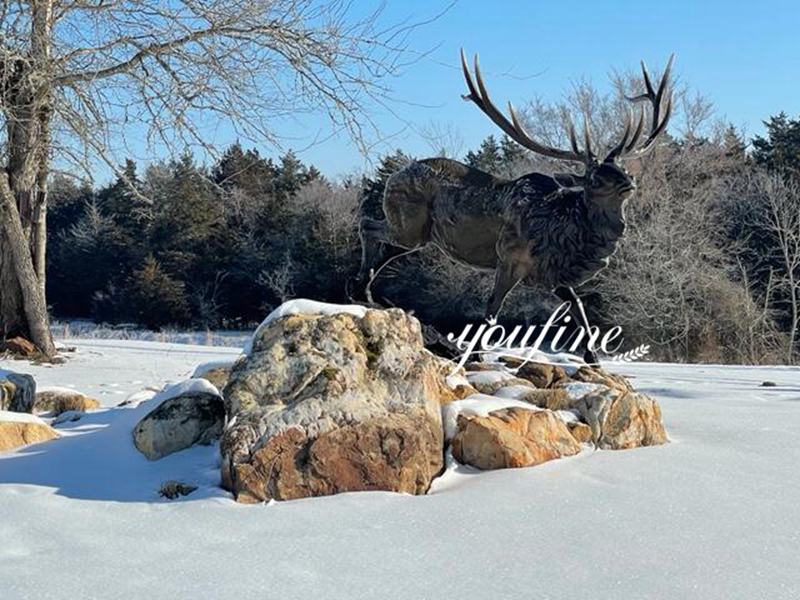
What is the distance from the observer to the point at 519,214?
229 inches

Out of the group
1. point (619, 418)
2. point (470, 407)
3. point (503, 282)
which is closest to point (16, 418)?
point (470, 407)

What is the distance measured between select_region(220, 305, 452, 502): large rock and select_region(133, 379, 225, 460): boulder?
40 cm

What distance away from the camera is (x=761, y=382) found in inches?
322

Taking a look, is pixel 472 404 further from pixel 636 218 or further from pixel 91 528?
pixel 636 218

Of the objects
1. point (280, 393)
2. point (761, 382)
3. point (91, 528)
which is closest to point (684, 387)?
point (761, 382)

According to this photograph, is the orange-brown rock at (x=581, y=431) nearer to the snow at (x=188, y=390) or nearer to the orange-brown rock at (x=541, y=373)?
the orange-brown rock at (x=541, y=373)

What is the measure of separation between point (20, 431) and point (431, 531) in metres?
2.77

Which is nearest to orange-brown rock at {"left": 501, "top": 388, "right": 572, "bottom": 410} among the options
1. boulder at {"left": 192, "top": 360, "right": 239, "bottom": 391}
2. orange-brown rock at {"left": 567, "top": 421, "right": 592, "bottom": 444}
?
orange-brown rock at {"left": 567, "top": 421, "right": 592, "bottom": 444}

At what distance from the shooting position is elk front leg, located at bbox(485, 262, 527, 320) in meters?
5.84

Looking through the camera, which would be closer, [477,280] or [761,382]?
[761,382]

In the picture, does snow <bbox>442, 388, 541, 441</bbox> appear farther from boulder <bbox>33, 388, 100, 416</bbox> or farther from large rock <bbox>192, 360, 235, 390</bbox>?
boulder <bbox>33, 388, 100, 416</bbox>

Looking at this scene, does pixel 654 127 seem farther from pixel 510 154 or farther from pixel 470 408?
pixel 510 154

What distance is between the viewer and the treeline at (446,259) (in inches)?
864

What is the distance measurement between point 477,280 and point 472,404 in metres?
19.9
